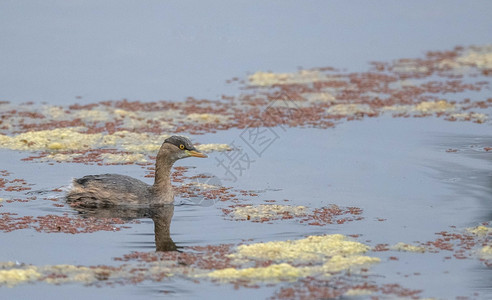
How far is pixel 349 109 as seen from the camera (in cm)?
2069

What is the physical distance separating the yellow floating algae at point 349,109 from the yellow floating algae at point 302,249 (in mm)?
8740

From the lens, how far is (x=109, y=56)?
87.1ft

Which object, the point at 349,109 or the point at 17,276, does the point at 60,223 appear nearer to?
the point at 17,276

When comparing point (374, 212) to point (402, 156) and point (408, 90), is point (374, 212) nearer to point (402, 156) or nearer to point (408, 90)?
point (402, 156)

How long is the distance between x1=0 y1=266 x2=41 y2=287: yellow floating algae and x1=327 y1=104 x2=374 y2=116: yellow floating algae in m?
10.9

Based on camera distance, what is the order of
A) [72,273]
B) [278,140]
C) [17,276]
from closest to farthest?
[17,276] → [72,273] → [278,140]

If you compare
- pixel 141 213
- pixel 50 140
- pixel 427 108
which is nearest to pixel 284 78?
pixel 427 108

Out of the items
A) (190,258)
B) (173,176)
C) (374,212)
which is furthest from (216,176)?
(190,258)

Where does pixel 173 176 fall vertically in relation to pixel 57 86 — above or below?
below

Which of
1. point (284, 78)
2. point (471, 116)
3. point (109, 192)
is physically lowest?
point (109, 192)

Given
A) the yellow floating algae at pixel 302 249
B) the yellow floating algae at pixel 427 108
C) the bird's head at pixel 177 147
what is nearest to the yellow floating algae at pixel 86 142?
the bird's head at pixel 177 147

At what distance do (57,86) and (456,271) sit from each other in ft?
47.2

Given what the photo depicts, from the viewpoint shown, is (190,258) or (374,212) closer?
(190,258)

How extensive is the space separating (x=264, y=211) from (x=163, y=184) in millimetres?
1687
